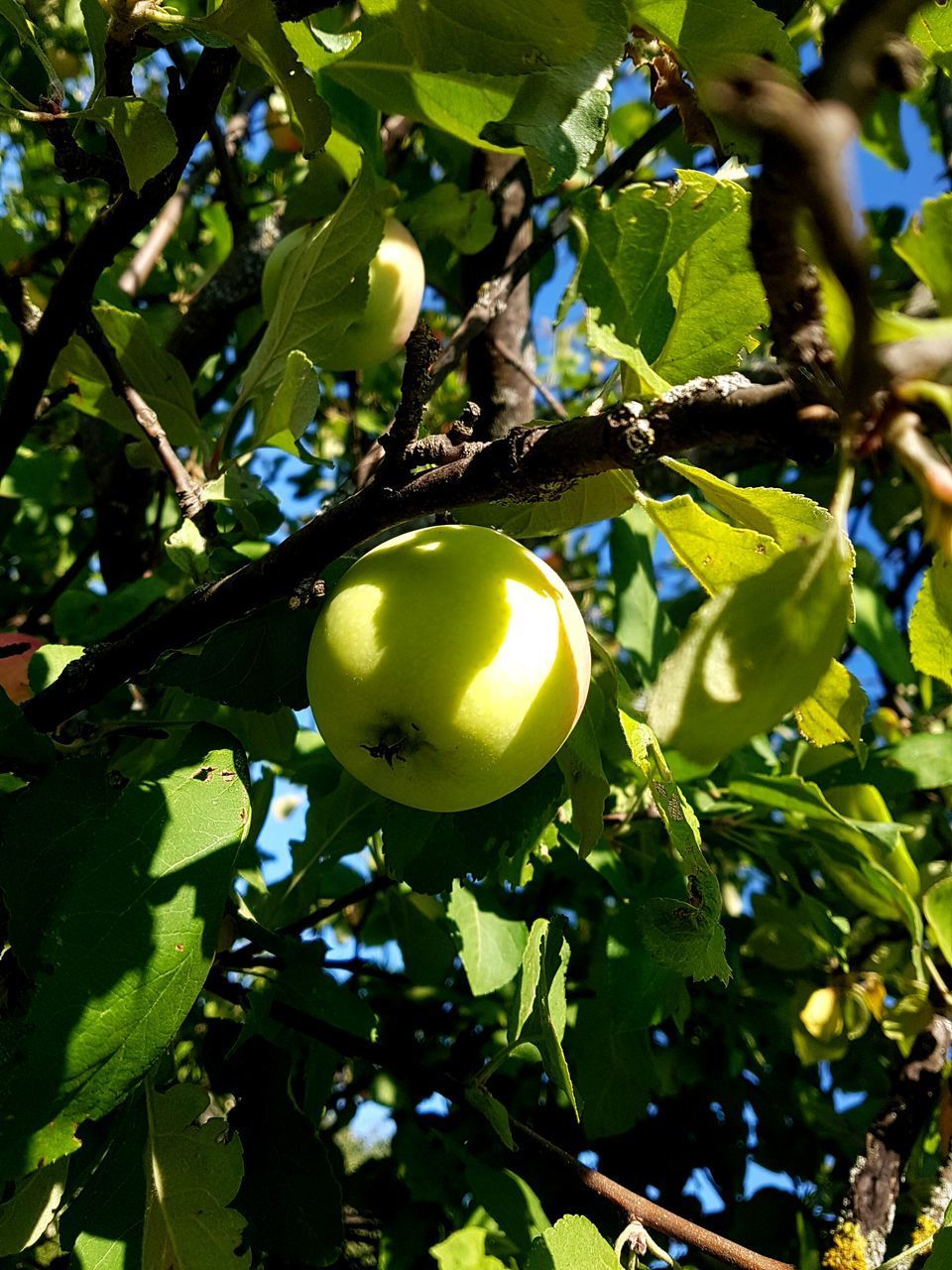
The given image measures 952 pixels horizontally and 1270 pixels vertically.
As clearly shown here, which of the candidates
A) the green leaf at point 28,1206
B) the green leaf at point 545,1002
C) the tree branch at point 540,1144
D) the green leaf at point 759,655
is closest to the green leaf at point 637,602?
the green leaf at point 545,1002

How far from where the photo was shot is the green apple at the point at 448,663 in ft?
2.65

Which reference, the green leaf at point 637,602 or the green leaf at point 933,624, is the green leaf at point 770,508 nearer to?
the green leaf at point 933,624

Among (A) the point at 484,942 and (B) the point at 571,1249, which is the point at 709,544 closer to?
(B) the point at 571,1249

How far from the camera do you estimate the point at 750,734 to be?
1.53ft

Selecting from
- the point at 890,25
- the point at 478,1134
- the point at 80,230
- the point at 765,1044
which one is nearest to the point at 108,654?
the point at 890,25

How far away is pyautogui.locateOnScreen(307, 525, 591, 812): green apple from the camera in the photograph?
0.81 metres

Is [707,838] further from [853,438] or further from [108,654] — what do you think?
[853,438]

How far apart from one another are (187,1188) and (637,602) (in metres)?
1.19

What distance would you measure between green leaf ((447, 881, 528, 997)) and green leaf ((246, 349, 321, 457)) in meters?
0.72

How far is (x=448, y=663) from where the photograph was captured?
2.66 feet

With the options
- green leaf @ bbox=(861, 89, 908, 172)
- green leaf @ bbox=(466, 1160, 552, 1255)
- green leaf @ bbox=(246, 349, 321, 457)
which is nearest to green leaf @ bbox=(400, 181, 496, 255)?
green leaf @ bbox=(246, 349, 321, 457)

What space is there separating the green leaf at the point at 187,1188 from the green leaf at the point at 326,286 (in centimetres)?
85

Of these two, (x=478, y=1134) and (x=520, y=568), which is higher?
(x=520, y=568)

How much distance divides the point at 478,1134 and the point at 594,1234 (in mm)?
768
